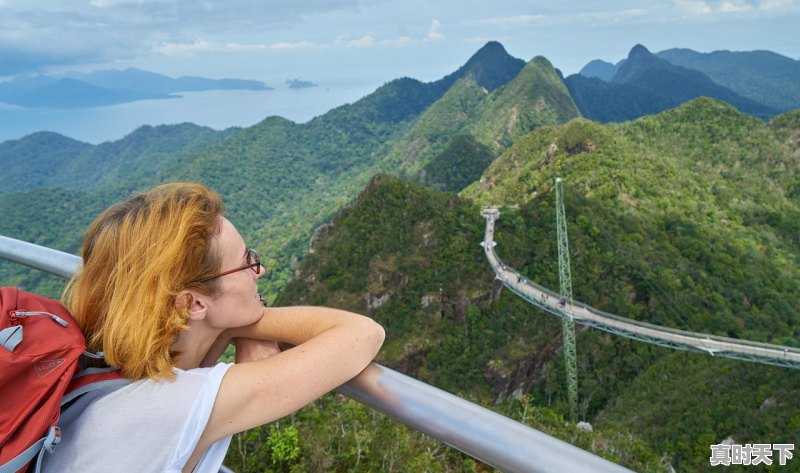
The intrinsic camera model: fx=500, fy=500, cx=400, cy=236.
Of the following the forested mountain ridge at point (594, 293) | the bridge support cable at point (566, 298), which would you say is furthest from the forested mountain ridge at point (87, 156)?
the bridge support cable at point (566, 298)

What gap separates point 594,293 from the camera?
29828 mm

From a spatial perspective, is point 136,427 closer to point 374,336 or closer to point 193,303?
point 193,303

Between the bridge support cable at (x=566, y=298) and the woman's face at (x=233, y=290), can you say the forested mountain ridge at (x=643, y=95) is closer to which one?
the bridge support cable at (x=566, y=298)

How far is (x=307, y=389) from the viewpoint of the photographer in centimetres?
125

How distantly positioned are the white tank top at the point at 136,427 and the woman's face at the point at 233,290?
1.00 ft

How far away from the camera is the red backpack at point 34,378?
1001 millimetres

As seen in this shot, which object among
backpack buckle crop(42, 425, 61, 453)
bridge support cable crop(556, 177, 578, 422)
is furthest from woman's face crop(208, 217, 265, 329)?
bridge support cable crop(556, 177, 578, 422)

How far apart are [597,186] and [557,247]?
38.3ft

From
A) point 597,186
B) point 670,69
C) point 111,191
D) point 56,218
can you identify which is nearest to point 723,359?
point 597,186

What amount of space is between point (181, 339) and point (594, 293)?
31061mm

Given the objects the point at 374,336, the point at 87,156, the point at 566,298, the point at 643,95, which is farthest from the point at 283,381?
the point at 643,95

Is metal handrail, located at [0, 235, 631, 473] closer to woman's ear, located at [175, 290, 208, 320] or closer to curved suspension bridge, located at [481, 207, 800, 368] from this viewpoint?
woman's ear, located at [175, 290, 208, 320]

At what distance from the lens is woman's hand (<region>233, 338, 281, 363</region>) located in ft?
5.18

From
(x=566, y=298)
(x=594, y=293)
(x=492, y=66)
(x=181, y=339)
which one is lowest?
(x=594, y=293)
